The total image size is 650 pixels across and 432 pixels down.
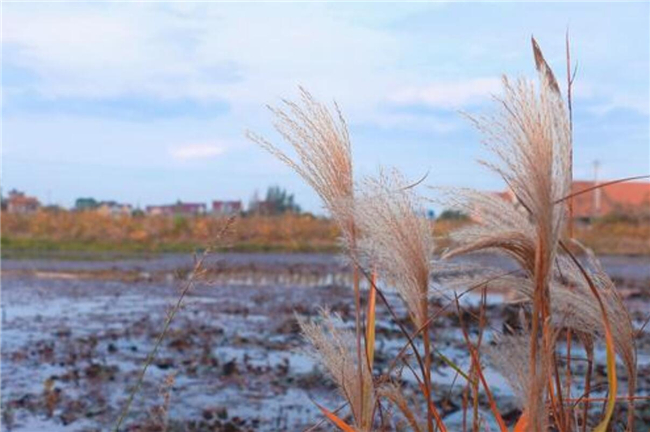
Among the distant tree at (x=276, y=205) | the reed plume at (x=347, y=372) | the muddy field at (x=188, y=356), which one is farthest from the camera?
the distant tree at (x=276, y=205)

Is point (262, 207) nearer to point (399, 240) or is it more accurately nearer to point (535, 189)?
point (399, 240)

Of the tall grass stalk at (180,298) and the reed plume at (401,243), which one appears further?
the tall grass stalk at (180,298)

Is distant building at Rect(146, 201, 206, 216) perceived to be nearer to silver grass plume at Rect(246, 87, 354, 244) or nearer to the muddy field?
the muddy field

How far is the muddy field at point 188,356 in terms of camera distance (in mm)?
6820

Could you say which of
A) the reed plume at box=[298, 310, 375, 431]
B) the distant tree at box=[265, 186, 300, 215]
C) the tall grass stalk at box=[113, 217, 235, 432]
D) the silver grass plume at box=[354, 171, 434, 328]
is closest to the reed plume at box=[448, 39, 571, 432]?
the silver grass plume at box=[354, 171, 434, 328]

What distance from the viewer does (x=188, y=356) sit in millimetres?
10180

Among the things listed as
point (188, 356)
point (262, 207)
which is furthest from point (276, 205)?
point (188, 356)

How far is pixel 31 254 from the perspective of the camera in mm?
32500

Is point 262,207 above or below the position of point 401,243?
above

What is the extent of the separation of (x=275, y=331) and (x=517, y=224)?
10723 mm

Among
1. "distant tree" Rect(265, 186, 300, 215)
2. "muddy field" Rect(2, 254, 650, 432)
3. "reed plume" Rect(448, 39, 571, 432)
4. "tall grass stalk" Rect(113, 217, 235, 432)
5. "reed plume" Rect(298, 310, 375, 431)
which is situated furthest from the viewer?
"distant tree" Rect(265, 186, 300, 215)

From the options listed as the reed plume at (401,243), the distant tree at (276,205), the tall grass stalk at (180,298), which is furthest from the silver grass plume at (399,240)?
the distant tree at (276,205)

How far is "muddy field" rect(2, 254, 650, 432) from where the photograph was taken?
6.82 meters

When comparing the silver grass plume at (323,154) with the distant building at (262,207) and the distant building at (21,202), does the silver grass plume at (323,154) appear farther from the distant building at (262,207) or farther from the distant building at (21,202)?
the distant building at (21,202)
